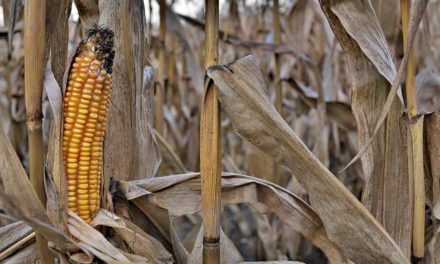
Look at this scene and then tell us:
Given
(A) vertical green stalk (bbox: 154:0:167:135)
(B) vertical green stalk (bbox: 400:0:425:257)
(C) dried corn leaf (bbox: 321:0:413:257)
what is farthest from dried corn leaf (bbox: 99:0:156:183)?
(A) vertical green stalk (bbox: 154:0:167:135)

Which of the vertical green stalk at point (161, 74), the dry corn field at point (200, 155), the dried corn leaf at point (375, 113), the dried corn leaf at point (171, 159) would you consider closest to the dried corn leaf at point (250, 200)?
the dry corn field at point (200, 155)

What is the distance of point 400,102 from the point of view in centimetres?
112

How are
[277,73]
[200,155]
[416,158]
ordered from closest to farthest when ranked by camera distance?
[200,155], [416,158], [277,73]

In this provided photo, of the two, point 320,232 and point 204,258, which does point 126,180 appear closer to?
point 204,258

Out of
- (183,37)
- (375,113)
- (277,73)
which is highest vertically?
(183,37)

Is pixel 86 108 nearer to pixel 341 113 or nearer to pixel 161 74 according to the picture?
pixel 161 74

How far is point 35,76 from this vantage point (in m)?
0.87

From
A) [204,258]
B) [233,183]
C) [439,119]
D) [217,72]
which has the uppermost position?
[217,72]

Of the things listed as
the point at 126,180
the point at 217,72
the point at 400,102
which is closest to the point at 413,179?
the point at 400,102

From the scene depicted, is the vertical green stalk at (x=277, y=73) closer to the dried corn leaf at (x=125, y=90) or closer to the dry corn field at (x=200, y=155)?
the dry corn field at (x=200, y=155)

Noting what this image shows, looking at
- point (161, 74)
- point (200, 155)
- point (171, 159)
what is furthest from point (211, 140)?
point (161, 74)

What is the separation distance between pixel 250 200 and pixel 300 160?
24 cm

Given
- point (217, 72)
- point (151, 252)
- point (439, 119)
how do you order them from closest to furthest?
1. point (217, 72)
2. point (151, 252)
3. point (439, 119)

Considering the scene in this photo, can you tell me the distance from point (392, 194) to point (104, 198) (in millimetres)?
646
